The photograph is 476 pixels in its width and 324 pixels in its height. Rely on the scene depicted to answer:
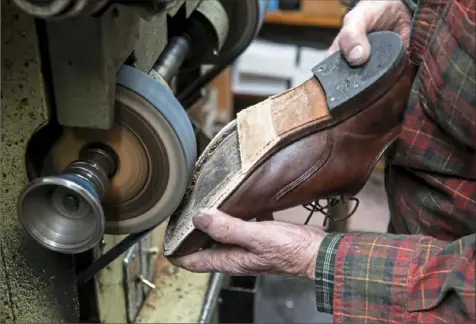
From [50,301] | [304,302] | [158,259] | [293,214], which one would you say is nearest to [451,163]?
[50,301]

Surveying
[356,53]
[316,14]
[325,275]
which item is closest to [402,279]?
[325,275]

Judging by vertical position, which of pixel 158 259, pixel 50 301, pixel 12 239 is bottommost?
pixel 158 259

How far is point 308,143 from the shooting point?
3.04ft

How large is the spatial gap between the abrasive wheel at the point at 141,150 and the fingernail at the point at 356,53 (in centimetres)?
28

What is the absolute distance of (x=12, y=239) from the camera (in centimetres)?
87

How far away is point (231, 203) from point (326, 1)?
1861 millimetres

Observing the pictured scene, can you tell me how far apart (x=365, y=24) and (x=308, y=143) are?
260 mm

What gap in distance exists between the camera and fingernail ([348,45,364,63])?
94 cm

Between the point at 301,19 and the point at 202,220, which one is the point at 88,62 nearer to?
the point at 202,220

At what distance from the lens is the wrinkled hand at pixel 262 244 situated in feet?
2.83

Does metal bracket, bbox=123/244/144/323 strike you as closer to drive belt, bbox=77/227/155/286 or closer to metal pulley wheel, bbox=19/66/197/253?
drive belt, bbox=77/227/155/286

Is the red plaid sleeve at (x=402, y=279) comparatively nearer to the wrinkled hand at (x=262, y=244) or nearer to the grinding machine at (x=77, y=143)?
the wrinkled hand at (x=262, y=244)

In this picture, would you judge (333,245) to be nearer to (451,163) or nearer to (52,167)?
(451,163)

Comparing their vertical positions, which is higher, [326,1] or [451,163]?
[451,163]
